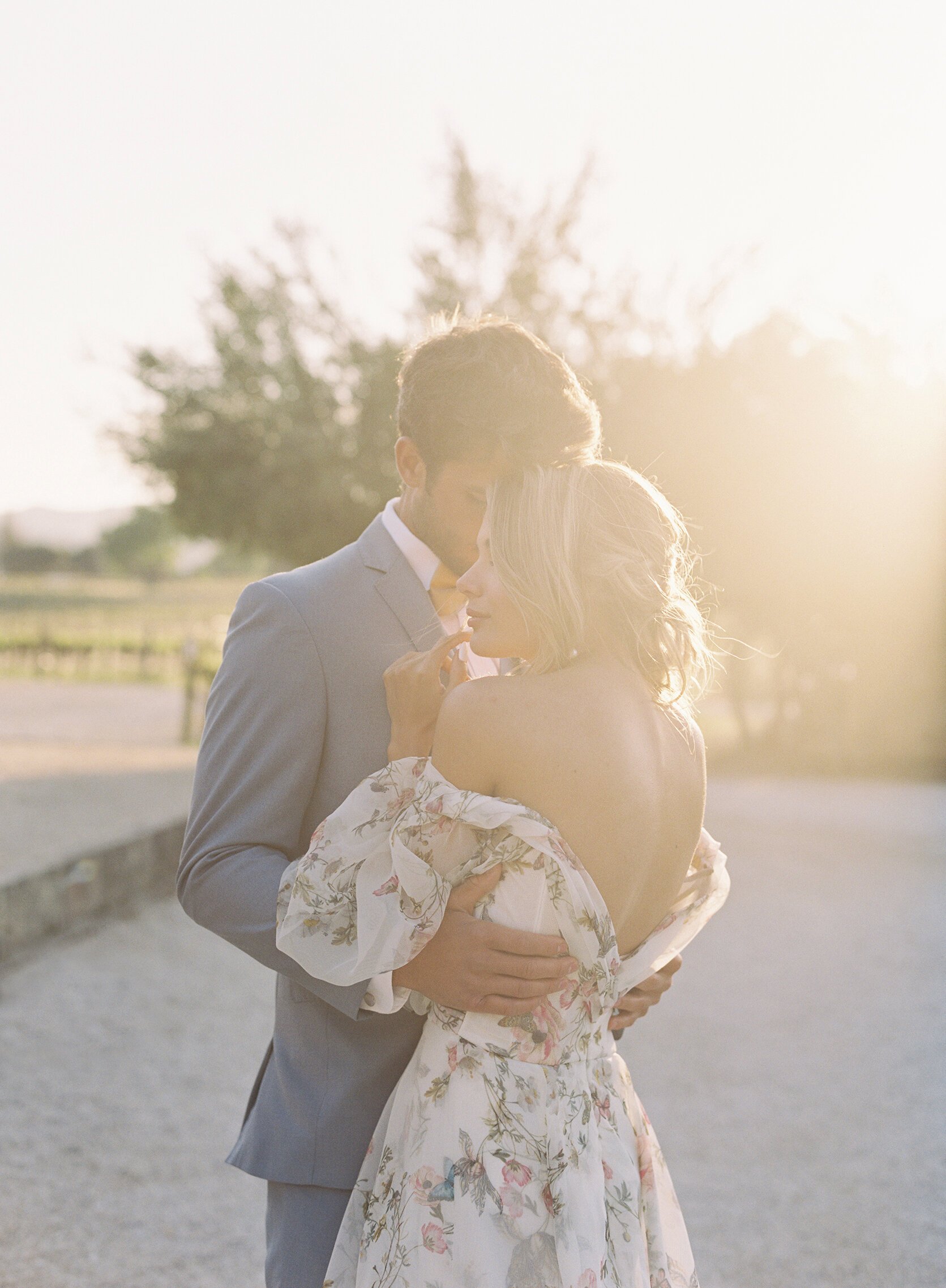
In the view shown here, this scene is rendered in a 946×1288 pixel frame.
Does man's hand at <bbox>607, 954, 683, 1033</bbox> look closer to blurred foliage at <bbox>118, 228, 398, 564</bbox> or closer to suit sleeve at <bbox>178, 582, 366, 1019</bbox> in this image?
suit sleeve at <bbox>178, 582, 366, 1019</bbox>

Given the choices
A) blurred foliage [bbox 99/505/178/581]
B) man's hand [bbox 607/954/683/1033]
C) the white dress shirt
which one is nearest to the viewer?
man's hand [bbox 607/954/683/1033]

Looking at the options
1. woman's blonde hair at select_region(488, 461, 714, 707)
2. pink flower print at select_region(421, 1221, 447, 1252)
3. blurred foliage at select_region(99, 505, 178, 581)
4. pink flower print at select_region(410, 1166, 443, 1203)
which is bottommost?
blurred foliage at select_region(99, 505, 178, 581)

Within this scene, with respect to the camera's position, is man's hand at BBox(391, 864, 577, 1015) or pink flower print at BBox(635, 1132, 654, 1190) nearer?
man's hand at BBox(391, 864, 577, 1015)

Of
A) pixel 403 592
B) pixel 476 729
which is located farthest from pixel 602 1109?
pixel 403 592

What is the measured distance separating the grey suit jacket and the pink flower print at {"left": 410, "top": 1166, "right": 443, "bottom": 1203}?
0.25 m

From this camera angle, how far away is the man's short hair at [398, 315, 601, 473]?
2387mm

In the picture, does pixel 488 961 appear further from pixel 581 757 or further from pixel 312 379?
pixel 312 379

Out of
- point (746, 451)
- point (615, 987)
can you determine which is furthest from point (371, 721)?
point (746, 451)

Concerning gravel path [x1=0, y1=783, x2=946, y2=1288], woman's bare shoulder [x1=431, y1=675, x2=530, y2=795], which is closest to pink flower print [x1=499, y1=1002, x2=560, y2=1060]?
woman's bare shoulder [x1=431, y1=675, x2=530, y2=795]

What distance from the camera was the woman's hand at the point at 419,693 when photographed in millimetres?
2076

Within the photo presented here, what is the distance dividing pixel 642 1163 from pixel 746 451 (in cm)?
1507

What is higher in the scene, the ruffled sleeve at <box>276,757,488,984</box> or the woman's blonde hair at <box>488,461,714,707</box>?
the woman's blonde hair at <box>488,461,714,707</box>

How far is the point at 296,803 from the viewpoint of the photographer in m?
2.16

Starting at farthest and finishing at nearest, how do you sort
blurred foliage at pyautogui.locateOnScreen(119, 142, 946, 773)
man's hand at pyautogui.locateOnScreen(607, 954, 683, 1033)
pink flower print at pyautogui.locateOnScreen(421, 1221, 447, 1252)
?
blurred foliage at pyautogui.locateOnScreen(119, 142, 946, 773)
man's hand at pyautogui.locateOnScreen(607, 954, 683, 1033)
pink flower print at pyautogui.locateOnScreen(421, 1221, 447, 1252)
